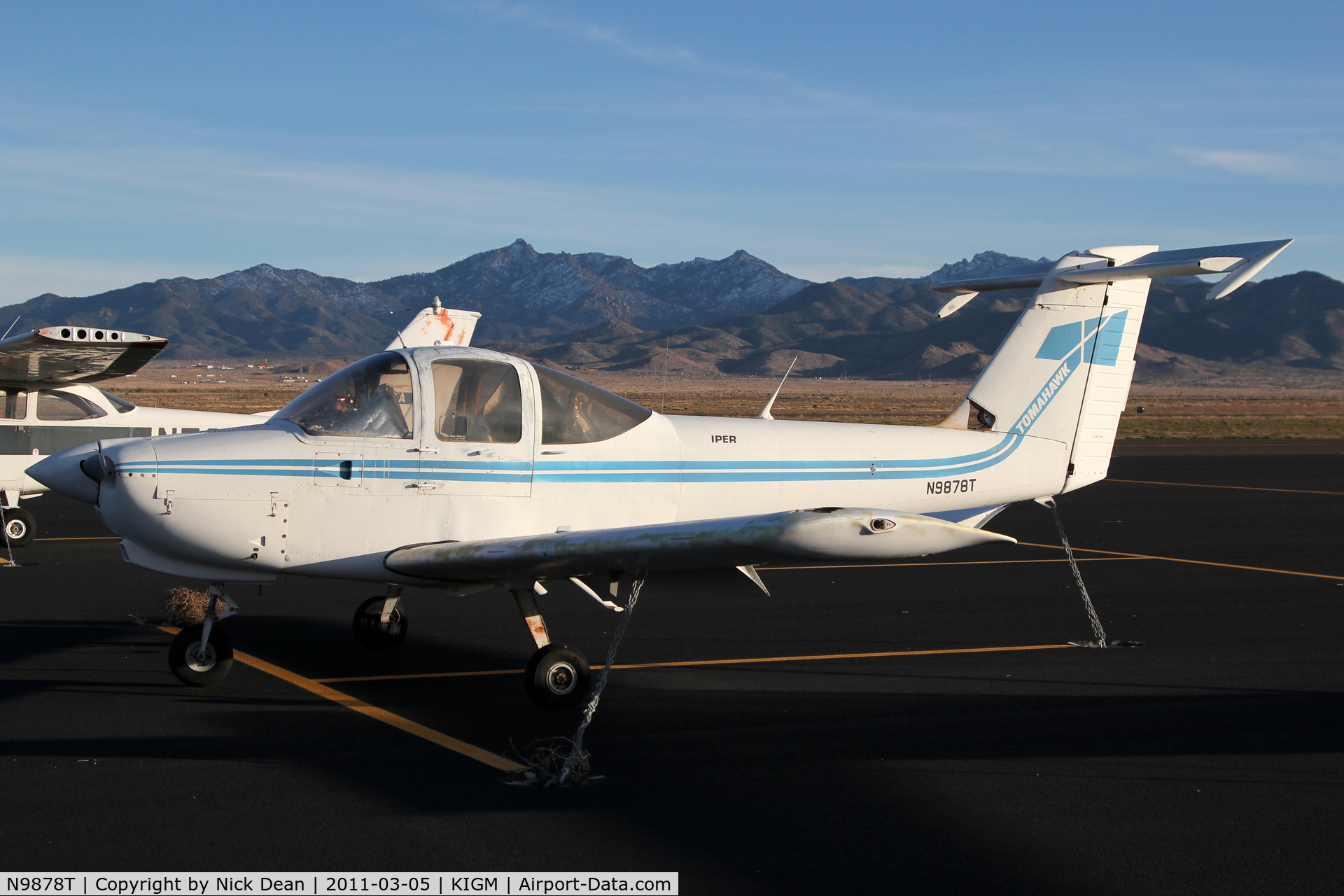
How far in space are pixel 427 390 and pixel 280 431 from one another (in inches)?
37.9

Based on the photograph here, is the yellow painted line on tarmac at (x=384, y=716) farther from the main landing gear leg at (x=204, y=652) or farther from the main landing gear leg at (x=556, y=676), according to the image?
the main landing gear leg at (x=556, y=676)

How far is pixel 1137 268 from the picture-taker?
28.8 feet

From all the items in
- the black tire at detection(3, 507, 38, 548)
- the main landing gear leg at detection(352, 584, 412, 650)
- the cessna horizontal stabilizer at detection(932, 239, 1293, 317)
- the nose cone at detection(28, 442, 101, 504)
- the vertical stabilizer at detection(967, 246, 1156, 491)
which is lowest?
the black tire at detection(3, 507, 38, 548)

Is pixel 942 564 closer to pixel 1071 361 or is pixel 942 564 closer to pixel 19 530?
pixel 1071 361

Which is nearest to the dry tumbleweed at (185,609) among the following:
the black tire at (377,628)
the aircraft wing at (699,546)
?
the black tire at (377,628)

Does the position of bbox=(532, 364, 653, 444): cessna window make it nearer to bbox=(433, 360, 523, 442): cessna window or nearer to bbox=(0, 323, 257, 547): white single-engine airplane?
bbox=(433, 360, 523, 442): cessna window

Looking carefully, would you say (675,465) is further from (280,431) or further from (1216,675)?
(1216,675)

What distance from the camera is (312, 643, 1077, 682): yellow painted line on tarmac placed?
25.3ft

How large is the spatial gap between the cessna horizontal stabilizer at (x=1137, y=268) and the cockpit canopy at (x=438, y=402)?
3.39 metres

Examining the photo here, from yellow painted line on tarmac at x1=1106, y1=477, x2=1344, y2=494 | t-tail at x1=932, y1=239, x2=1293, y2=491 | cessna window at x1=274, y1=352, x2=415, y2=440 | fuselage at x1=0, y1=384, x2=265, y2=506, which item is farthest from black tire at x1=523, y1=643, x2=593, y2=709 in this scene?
yellow painted line on tarmac at x1=1106, y1=477, x2=1344, y2=494

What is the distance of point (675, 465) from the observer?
25.5 feet

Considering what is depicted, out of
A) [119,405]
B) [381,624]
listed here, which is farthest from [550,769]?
[119,405]

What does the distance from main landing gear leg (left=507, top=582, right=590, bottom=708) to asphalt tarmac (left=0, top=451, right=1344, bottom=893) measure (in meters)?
0.12

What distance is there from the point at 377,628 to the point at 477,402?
231 centimetres
